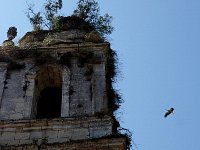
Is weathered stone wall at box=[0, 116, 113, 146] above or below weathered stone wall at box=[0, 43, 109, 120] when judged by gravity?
below

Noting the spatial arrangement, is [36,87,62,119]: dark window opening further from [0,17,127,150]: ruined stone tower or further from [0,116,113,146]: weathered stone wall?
[0,116,113,146]: weathered stone wall

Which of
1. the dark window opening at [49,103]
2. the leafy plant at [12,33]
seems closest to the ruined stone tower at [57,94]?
the dark window opening at [49,103]

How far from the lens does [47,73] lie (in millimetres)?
17844

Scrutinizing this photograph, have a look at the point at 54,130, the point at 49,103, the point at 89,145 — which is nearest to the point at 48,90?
the point at 49,103

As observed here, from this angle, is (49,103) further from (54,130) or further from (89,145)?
(89,145)

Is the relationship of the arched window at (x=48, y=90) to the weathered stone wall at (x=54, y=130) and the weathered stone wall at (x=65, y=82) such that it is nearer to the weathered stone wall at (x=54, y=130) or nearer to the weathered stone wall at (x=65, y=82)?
the weathered stone wall at (x=65, y=82)

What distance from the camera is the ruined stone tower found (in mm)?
14891

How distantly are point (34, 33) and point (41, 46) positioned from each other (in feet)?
5.78

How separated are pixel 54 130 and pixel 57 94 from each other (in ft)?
9.74

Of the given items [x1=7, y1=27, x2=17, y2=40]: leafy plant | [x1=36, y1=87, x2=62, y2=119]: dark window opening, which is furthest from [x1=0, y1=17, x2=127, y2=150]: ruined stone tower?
[x1=7, y1=27, x2=17, y2=40]: leafy plant

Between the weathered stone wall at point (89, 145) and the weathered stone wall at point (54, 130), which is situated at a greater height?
the weathered stone wall at point (54, 130)

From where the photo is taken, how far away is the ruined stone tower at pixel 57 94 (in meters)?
14.9

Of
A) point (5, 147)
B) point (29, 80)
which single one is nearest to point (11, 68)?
point (29, 80)

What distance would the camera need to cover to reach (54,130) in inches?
596
